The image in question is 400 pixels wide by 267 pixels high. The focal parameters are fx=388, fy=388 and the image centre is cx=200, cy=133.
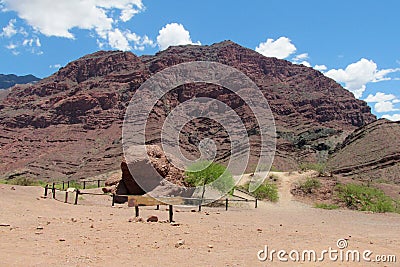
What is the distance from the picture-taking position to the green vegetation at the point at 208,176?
23.2 meters

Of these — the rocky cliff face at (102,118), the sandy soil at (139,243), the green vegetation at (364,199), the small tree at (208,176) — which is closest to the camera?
the sandy soil at (139,243)

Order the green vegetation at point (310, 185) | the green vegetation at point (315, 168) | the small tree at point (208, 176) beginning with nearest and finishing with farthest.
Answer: the small tree at point (208, 176)
the green vegetation at point (310, 185)
the green vegetation at point (315, 168)

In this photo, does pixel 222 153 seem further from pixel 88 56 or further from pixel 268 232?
pixel 88 56

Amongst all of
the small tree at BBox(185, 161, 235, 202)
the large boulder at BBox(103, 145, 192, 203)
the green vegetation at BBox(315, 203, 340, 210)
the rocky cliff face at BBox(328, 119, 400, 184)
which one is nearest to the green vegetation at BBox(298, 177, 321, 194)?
the green vegetation at BBox(315, 203, 340, 210)

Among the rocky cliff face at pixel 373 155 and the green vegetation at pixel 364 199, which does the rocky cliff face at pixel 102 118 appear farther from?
the green vegetation at pixel 364 199

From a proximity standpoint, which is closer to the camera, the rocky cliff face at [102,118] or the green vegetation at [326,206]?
the green vegetation at [326,206]

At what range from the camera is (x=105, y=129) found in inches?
4811

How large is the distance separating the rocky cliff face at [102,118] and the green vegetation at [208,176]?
5719cm

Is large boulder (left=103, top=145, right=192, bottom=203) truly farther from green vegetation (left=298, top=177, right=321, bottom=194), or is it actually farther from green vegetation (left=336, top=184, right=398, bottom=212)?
green vegetation (left=336, top=184, right=398, bottom=212)

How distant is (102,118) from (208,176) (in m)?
108

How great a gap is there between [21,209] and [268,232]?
8161 mm

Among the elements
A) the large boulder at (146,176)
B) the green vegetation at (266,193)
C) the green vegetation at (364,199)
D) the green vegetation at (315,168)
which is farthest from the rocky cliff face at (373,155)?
the large boulder at (146,176)

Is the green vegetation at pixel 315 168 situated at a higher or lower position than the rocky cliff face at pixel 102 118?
lower

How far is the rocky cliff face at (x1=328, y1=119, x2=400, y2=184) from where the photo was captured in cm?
4978
